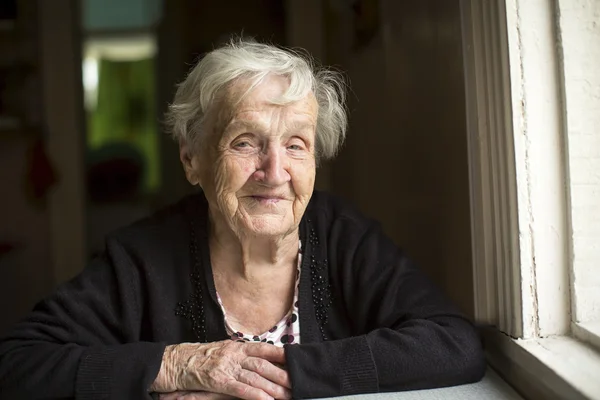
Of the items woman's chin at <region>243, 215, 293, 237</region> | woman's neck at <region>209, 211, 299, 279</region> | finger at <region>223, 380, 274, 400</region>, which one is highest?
woman's chin at <region>243, 215, 293, 237</region>

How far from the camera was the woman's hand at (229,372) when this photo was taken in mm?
1199

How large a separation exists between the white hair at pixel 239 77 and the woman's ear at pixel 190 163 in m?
0.02

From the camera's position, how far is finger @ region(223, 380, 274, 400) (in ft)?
3.88

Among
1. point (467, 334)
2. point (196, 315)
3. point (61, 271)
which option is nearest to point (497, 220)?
point (467, 334)

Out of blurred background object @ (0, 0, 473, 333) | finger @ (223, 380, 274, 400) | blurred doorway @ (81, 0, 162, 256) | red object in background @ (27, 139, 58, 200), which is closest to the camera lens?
finger @ (223, 380, 274, 400)

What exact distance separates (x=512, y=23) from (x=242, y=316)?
896 mm

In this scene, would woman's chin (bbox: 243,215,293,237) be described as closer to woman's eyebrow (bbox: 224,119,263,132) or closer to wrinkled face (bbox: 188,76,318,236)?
wrinkled face (bbox: 188,76,318,236)

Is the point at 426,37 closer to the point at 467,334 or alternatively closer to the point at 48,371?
the point at 467,334

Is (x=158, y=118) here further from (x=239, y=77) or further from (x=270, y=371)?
(x=270, y=371)

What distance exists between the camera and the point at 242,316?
1515 millimetres

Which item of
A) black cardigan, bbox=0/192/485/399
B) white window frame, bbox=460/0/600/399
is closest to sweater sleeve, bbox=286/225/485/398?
black cardigan, bbox=0/192/485/399

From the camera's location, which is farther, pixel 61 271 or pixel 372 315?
pixel 61 271

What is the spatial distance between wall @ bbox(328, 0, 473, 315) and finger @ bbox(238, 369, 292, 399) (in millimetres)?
678

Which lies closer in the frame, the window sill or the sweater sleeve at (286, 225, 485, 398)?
the window sill
